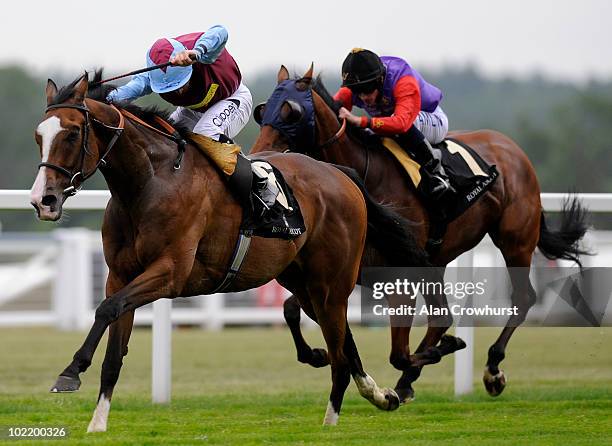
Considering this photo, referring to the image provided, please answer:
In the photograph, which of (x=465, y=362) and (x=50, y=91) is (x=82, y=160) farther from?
(x=465, y=362)

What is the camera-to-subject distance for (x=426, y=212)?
800 centimetres

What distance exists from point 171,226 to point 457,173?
8.76 ft

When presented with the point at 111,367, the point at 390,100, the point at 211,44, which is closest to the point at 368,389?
the point at 111,367

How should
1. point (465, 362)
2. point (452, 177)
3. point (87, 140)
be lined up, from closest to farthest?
point (87, 140) → point (452, 177) → point (465, 362)

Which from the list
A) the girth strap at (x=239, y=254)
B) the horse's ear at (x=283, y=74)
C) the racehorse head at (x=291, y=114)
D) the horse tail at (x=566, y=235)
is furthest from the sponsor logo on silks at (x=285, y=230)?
the horse tail at (x=566, y=235)

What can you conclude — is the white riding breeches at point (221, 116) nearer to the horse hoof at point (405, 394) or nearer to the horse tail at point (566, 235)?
the horse hoof at point (405, 394)

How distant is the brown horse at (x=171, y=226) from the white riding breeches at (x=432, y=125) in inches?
45.7

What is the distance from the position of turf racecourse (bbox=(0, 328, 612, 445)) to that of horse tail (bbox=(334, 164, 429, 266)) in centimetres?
91

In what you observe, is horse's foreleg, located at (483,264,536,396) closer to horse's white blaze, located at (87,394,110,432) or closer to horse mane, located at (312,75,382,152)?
horse mane, located at (312,75,382,152)

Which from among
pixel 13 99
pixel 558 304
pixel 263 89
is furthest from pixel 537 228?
pixel 263 89

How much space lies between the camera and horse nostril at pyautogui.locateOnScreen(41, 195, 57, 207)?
5.57 meters

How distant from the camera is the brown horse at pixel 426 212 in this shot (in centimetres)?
759

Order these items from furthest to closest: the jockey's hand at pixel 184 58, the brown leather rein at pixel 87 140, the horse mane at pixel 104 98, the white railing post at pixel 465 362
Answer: the white railing post at pixel 465 362 → the jockey's hand at pixel 184 58 → the horse mane at pixel 104 98 → the brown leather rein at pixel 87 140

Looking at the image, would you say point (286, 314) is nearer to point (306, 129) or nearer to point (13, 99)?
point (306, 129)
